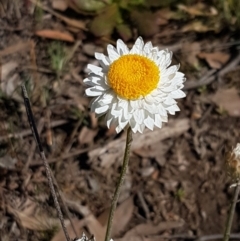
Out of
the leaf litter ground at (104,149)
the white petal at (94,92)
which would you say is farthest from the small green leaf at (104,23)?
the white petal at (94,92)

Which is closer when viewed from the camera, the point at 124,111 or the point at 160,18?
the point at 124,111

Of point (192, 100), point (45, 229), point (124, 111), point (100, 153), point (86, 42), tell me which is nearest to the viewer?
point (124, 111)

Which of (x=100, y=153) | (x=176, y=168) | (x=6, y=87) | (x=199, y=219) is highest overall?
(x=6, y=87)


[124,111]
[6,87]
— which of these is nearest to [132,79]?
[124,111]

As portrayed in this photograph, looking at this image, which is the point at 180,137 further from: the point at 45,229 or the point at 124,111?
the point at 124,111

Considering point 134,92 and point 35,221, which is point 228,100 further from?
point 134,92

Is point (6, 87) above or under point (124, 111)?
above

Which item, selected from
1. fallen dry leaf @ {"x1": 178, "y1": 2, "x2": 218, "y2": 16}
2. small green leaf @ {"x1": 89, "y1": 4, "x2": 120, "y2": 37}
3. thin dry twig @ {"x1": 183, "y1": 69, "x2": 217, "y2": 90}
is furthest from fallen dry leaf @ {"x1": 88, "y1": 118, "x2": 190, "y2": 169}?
fallen dry leaf @ {"x1": 178, "y1": 2, "x2": 218, "y2": 16}
